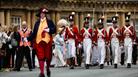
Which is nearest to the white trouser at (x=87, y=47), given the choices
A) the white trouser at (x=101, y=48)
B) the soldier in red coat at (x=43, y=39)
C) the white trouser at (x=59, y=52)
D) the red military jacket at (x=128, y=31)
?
the white trouser at (x=101, y=48)

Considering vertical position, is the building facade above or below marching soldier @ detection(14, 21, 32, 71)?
above

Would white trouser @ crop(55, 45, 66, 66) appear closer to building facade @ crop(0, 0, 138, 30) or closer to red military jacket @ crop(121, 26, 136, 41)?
red military jacket @ crop(121, 26, 136, 41)

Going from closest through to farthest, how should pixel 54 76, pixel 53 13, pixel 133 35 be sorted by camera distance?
pixel 54 76 → pixel 133 35 → pixel 53 13

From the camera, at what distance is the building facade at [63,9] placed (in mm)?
52500

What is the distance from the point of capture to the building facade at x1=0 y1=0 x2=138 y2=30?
2067 inches

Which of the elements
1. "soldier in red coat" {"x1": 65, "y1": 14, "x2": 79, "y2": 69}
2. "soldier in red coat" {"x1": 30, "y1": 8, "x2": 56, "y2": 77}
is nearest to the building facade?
"soldier in red coat" {"x1": 65, "y1": 14, "x2": 79, "y2": 69}

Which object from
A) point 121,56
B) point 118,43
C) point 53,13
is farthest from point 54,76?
point 53,13

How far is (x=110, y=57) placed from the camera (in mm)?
31359

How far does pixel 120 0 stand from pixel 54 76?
33.8 metres

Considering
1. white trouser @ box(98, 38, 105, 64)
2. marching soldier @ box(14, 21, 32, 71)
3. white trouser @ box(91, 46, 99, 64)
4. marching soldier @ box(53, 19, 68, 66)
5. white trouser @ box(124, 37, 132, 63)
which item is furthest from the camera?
marching soldier @ box(53, 19, 68, 66)

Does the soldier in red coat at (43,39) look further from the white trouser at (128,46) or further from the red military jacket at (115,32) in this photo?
the white trouser at (128,46)

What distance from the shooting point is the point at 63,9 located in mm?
55094

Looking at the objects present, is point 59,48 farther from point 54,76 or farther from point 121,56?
Result: point 54,76

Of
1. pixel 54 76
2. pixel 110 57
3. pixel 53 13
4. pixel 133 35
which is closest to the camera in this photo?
pixel 54 76
